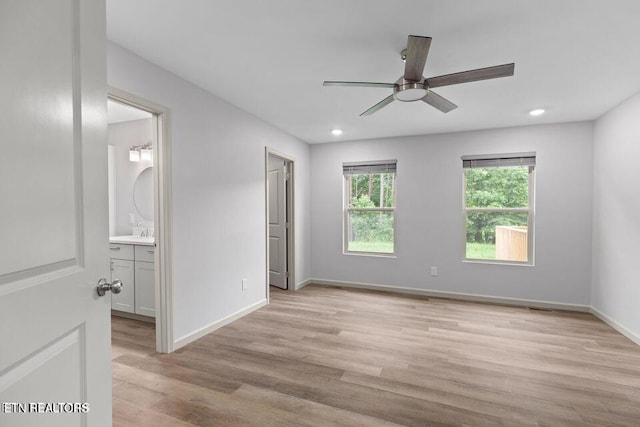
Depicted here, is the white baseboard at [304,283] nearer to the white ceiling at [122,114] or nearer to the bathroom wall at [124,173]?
the bathroom wall at [124,173]

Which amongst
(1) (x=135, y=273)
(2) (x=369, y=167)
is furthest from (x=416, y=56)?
(1) (x=135, y=273)

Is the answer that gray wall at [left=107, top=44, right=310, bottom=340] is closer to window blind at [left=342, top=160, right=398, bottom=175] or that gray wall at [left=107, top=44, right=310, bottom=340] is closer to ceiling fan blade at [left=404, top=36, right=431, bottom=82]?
window blind at [left=342, top=160, right=398, bottom=175]

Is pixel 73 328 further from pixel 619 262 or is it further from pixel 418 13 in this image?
pixel 619 262

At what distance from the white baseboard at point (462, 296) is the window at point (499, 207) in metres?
0.54

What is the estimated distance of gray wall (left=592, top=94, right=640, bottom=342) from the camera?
3.08m

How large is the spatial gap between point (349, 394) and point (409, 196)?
3.30m

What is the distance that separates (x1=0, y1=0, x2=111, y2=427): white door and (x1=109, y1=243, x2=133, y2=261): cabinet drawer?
8.88 ft

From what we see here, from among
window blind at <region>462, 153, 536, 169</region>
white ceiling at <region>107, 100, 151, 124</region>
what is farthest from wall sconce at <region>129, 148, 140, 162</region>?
window blind at <region>462, 153, 536, 169</region>

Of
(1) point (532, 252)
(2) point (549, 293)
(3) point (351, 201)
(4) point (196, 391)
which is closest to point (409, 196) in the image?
(3) point (351, 201)

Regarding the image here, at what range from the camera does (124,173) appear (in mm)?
4250

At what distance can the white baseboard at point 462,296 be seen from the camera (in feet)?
13.3

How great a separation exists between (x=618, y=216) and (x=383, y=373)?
3.15m

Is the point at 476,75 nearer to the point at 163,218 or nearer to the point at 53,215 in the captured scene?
the point at 53,215

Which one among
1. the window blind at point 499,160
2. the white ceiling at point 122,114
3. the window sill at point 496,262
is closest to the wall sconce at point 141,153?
the white ceiling at point 122,114
